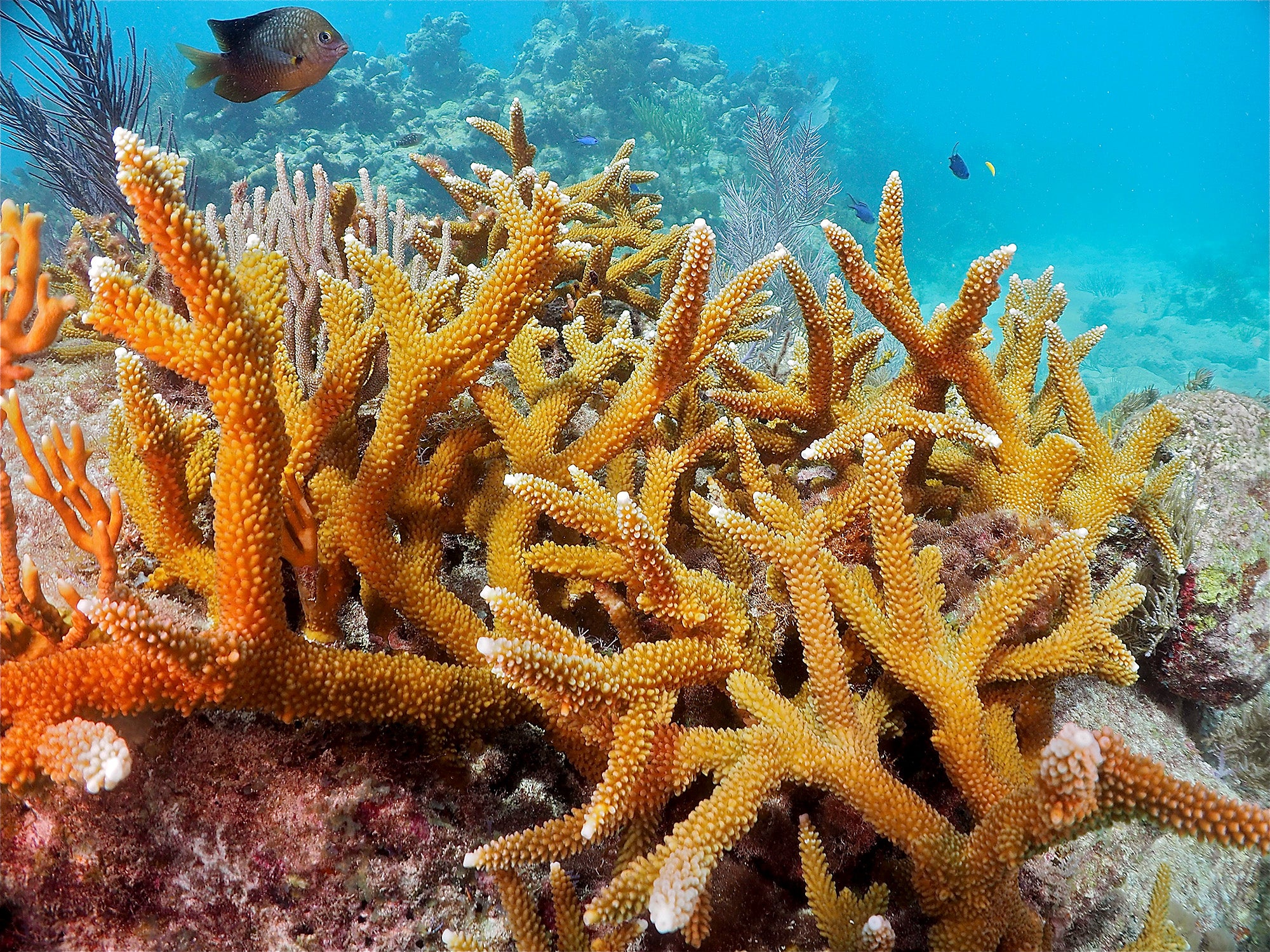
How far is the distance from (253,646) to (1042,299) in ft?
10.8

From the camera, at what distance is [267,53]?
12.6 feet

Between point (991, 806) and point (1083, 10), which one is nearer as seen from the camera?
point (991, 806)

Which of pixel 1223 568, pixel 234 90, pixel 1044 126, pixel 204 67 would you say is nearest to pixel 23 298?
pixel 234 90

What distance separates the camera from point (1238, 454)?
3072 millimetres

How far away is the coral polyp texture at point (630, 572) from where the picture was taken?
1.27 m

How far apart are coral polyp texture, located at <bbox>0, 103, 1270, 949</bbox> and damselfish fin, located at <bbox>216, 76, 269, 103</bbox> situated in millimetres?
2701

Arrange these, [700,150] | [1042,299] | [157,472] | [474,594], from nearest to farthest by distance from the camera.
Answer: [157,472] → [474,594] → [1042,299] → [700,150]

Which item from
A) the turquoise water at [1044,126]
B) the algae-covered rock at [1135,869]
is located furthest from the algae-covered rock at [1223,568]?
the turquoise water at [1044,126]

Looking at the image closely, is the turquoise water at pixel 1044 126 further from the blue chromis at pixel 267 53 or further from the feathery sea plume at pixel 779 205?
the blue chromis at pixel 267 53

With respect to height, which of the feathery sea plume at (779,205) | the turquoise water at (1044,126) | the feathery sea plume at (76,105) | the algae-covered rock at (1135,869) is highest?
the turquoise water at (1044,126)

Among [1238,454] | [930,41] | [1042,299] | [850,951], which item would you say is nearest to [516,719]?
[850,951]

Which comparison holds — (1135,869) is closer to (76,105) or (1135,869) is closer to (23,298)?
(23,298)

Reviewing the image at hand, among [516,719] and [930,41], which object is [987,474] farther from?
[930,41]

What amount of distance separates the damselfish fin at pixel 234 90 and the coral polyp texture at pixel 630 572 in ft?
8.86
